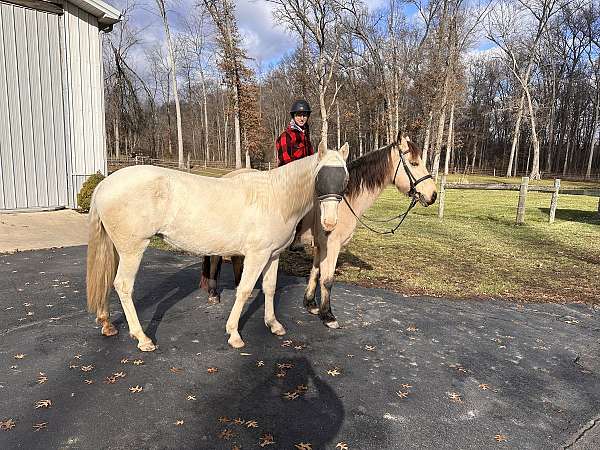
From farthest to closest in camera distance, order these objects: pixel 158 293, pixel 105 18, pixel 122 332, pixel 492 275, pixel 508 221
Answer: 1. pixel 508 221
2. pixel 105 18
3. pixel 492 275
4. pixel 158 293
5. pixel 122 332

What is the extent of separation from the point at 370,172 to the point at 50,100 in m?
9.99

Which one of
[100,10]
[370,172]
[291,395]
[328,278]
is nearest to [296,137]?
[370,172]

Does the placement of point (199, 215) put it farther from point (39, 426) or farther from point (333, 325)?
point (333, 325)

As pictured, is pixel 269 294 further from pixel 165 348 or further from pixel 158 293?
pixel 158 293

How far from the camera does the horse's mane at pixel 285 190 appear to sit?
11.2ft

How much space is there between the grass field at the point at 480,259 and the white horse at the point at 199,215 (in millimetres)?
3004

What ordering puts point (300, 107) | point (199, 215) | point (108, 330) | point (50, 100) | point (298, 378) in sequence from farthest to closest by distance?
point (50, 100) < point (300, 107) < point (108, 330) < point (199, 215) < point (298, 378)

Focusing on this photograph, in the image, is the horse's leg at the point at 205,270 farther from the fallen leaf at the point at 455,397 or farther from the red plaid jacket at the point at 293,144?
the fallen leaf at the point at 455,397

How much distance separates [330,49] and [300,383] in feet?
94.1

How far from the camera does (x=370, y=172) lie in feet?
14.2

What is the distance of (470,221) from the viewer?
1288cm

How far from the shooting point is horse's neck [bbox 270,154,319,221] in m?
3.42

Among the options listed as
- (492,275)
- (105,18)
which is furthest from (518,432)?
(105,18)

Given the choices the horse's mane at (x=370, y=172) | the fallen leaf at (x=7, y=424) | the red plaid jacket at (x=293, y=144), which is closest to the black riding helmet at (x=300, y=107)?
the red plaid jacket at (x=293, y=144)
